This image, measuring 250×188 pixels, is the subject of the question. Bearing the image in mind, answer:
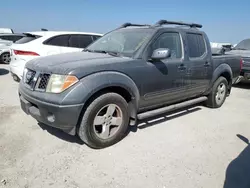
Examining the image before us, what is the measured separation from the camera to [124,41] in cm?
405

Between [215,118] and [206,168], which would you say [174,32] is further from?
[206,168]

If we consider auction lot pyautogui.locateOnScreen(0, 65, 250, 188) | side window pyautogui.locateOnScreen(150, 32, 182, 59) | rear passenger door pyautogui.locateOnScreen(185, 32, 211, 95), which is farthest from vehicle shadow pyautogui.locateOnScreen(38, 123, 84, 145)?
rear passenger door pyautogui.locateOnScreen(185, 32, 211, 95)

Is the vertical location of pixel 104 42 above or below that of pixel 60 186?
above

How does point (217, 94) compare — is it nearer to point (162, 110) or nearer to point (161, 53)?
point (162, 110)

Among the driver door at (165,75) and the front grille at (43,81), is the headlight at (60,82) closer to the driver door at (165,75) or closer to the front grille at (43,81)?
the front grille at (43,81)

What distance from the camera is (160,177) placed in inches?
108

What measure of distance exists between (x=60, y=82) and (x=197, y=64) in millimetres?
2878

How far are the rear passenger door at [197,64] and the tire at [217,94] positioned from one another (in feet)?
1.60

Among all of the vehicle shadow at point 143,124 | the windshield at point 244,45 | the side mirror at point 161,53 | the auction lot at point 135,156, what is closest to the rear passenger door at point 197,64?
the vehicle shadow at point 143,124

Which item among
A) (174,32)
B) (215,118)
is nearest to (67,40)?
(174,32)

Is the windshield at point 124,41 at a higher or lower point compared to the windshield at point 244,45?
higher

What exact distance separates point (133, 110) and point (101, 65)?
3.02 feet

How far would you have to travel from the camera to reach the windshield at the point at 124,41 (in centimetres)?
378

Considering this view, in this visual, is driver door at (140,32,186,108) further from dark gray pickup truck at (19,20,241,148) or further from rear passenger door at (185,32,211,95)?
rear passenger door at (185,32,211,95)
